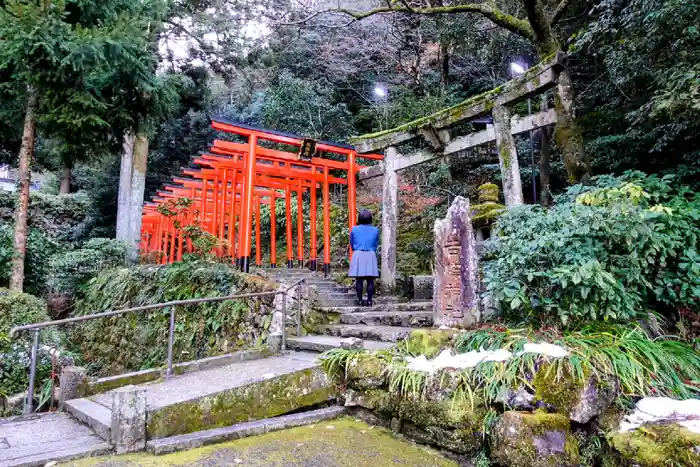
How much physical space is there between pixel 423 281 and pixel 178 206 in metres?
6.29

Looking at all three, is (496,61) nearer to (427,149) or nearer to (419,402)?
(427,149)

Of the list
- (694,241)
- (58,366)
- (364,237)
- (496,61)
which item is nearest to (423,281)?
(364,237)

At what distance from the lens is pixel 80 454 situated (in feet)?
10.4

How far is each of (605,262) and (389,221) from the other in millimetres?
4825

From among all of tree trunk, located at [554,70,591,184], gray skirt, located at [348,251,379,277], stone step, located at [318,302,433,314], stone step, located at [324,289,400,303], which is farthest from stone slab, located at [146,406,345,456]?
tree trunk, located at [554,70,591,184]

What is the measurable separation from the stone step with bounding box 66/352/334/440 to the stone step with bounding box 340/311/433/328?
1.81m

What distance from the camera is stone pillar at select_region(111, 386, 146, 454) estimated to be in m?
3.26

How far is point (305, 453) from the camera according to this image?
10.8ft

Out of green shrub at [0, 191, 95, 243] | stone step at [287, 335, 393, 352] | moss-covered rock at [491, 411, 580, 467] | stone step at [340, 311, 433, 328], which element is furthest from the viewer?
green shrub at [0, 191, 95, 243]

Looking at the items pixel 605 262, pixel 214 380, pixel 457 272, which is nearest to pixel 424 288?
pixel 457 272

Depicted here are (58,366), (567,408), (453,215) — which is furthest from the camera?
(58,366)

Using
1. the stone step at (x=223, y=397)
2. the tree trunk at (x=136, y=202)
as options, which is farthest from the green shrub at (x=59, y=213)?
the stone step at (x=223, y=397)

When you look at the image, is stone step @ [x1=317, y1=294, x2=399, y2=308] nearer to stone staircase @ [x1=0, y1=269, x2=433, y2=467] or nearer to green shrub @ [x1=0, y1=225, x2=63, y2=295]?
stone staircase @ [x1=0, y1=269, x2=433, y2=467]

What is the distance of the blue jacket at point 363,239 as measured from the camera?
706 centimetres
